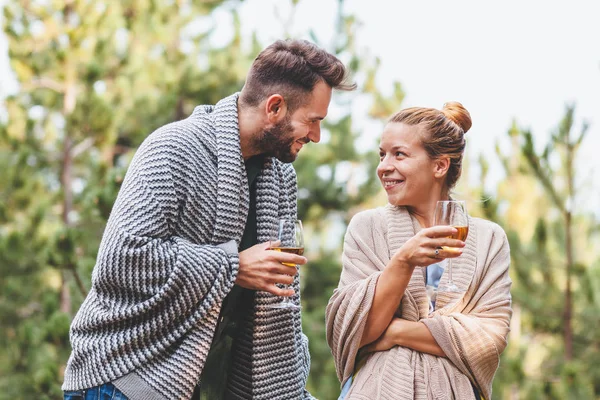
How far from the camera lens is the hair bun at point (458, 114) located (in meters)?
2.97

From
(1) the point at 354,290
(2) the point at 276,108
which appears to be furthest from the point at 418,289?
(2) the point at 276,108

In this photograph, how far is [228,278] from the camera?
8.46 feet

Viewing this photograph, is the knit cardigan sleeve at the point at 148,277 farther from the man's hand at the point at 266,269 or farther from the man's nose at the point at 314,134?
the man's nose at the point at 314,134

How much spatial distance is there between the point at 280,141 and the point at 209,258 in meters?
0.52

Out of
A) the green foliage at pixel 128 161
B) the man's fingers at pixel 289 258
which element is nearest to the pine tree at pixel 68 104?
the green foliage at pixel 128 161

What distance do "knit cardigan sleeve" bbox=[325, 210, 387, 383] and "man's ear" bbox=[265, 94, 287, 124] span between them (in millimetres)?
481

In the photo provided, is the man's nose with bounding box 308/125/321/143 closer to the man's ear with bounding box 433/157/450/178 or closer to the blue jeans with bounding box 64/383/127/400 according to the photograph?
the man's ear with bounding box 433/157/450/178

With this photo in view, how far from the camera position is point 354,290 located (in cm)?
274

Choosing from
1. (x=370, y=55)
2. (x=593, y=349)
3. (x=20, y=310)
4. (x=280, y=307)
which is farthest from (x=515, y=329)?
(x=280, y=307)

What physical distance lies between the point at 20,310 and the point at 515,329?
7.64 m

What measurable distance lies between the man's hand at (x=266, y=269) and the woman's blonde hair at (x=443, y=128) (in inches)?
27.5

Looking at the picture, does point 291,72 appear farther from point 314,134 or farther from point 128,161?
point 128,161

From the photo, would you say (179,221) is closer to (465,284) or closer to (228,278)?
(228,278)

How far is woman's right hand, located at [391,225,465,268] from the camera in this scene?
247 centimetres
